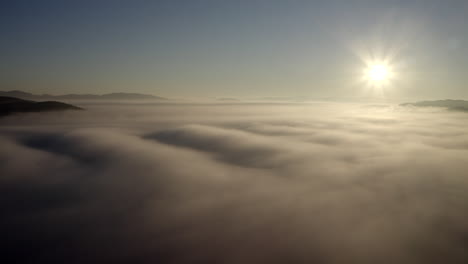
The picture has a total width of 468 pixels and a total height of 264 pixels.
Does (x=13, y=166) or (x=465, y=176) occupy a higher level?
(x=465, y=176)

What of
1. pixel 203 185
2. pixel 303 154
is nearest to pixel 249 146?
pixel 303 154

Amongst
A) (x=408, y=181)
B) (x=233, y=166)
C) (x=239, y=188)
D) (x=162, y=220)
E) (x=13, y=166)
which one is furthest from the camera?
(x=233, y=166)

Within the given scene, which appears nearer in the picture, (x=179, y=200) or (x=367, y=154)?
(x=179, y=200)

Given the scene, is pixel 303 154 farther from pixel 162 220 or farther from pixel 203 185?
pixel 162 220

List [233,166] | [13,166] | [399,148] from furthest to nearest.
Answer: [399,148], [233,166], [13,166]

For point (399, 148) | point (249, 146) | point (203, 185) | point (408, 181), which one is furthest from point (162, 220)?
point (399, 148)

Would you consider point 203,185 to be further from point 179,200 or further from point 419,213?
point 419,213
